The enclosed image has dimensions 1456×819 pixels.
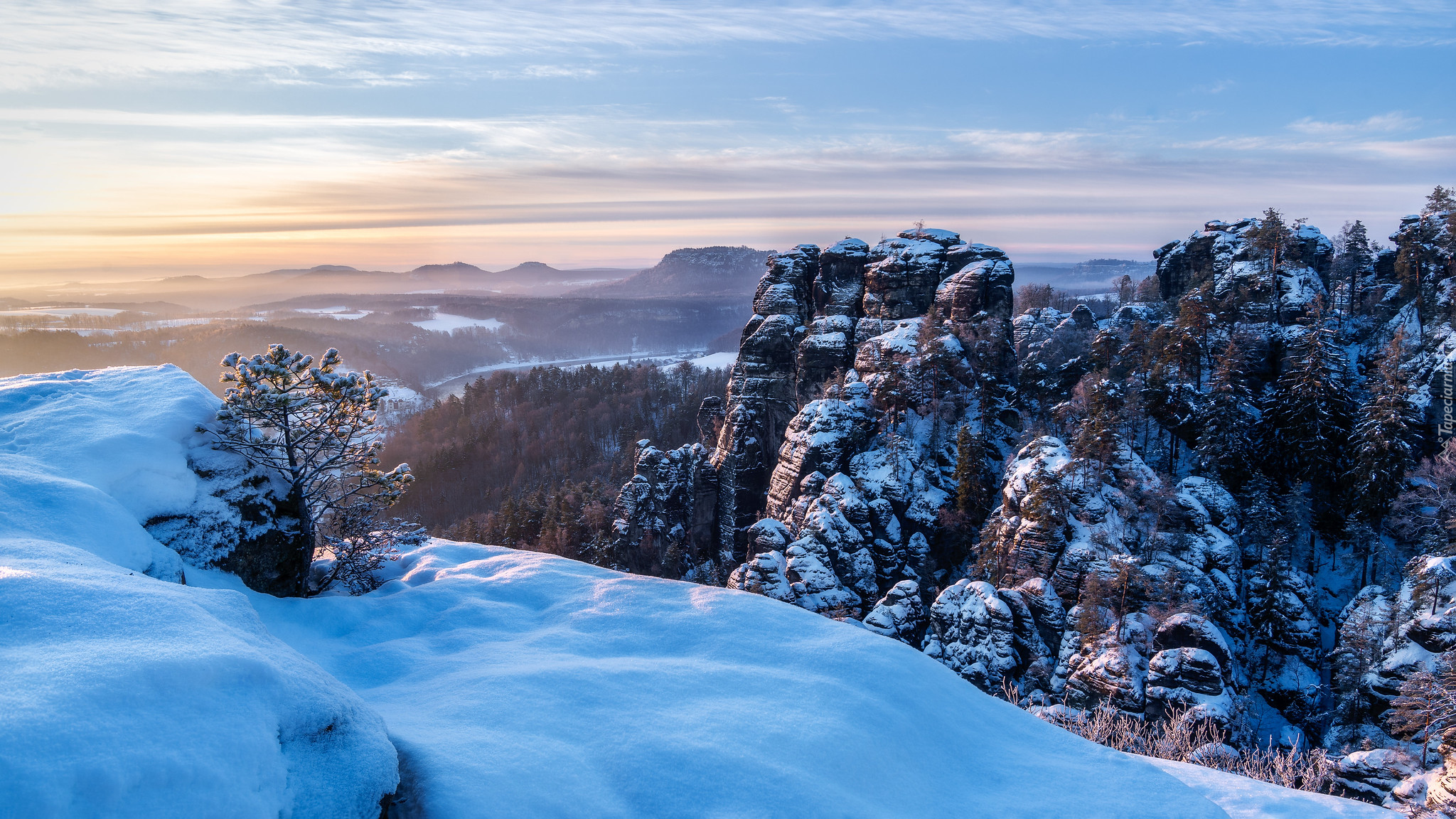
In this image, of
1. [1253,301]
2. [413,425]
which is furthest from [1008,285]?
[413,425]

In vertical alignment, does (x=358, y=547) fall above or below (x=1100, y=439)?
above

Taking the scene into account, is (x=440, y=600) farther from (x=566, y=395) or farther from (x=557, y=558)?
(x=566, y=395)

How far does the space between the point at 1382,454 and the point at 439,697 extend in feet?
171

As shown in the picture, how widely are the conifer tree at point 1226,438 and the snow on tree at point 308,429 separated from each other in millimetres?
47420

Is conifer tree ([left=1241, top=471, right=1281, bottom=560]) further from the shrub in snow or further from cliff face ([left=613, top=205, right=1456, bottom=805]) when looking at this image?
the shrub in snow

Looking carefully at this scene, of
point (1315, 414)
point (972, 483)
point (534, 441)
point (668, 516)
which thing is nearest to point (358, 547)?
point (972, 483)

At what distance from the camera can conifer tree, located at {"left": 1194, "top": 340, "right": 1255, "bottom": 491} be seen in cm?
4403

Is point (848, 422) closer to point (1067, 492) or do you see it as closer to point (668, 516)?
point (1067, 492)

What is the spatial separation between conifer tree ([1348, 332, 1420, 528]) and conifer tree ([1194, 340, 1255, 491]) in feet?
17.7

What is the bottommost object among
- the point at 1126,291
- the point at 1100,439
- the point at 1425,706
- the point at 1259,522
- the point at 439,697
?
the point at 1425,706

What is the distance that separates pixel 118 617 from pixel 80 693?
1.66m

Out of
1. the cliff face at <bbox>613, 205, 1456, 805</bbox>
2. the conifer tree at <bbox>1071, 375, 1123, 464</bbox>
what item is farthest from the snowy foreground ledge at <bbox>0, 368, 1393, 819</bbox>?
the conifer tree at <bbox>1071, 375, 1123, 464</bbox>

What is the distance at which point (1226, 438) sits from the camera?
4419 cm

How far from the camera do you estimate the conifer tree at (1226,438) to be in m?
44.0
